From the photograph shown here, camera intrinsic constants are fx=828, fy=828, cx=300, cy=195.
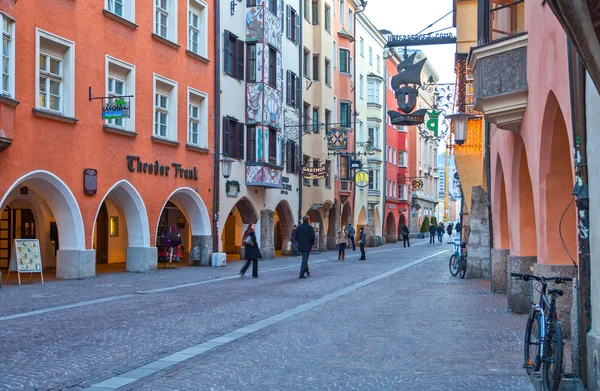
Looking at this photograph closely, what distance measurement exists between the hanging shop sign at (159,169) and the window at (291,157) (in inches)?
424

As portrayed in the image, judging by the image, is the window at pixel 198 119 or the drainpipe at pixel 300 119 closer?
the window at pixel 198 119

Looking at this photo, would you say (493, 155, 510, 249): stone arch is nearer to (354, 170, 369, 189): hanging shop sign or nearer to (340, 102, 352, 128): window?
(340, 102, 352, 128): window

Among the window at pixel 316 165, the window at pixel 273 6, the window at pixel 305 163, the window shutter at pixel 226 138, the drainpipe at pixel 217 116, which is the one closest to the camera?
the drainpipe at pixel 217 116

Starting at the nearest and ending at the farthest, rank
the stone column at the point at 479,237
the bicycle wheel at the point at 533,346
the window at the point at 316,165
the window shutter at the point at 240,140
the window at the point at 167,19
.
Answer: the bicycle wheel at the point at 533,346 < the stone column at the point at 479,237 < the window at the point at 167,19 < the window shutter at the point at 240,140 < the window at the point at 316,165

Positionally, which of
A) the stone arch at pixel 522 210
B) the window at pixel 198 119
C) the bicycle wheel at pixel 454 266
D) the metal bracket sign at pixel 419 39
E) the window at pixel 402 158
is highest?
the window at pixel 402 158

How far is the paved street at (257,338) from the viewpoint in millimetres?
8211

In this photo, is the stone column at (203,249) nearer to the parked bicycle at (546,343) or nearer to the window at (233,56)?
the window at (233,56)

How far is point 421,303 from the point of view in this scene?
16391 millimetres

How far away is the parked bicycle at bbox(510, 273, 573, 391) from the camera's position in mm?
6879

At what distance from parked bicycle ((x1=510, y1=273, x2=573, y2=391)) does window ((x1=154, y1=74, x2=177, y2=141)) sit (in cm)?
2120

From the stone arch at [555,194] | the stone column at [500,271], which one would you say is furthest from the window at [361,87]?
the stone arch at [555,194]

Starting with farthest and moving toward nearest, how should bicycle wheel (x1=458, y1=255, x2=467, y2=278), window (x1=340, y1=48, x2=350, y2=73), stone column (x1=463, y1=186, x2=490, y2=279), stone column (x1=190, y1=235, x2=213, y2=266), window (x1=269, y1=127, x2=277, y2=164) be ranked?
window (x1=340, y1=48, x2=350, y2=73) → window (x1=269, y1=127, x2=277, y2=164) → stone column (x1=190, y1=235, x2=213, y2=266) → bicycle wheel (x1=458, y1=255, x2=467, y2=278) → stone column (x1=463, y1=186, x2=490, y2=279)

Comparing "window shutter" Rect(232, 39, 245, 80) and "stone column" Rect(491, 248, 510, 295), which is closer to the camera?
"stone column" Rect(491, 248, 510, 295)

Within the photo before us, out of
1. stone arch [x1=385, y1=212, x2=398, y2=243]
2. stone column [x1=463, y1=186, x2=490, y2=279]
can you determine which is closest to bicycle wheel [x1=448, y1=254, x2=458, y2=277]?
stone column [x1=463, y1=186, x2=490, y2=279]
